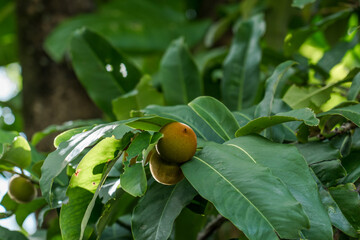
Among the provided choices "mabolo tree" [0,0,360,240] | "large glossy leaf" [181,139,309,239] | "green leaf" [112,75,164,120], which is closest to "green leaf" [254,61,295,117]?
"mabolo tree" [0,0,360,240]

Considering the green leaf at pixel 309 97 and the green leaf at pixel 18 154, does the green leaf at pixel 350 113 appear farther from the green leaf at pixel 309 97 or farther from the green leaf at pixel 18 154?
the green leaf at pixel 18 154

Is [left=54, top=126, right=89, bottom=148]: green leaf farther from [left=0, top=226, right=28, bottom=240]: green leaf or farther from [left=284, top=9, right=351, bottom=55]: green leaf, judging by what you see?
[left=284, top=9, right=351, bottom=55]: green leaf

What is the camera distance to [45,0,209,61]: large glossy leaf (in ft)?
5.67

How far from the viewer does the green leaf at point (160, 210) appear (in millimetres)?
529

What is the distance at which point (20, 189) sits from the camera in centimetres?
70

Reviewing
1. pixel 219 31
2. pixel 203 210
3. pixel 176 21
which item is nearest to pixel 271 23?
pixel 219 31

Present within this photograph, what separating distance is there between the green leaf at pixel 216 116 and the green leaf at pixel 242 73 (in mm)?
303

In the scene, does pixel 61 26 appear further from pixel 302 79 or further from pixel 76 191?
pixel 76 191

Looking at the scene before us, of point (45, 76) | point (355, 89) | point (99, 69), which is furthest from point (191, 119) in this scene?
point (45, 76)

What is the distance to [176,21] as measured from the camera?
2076 mm

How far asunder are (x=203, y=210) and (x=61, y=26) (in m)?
1.22

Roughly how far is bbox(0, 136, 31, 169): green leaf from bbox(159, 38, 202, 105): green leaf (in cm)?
37

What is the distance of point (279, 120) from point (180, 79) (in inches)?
17.9

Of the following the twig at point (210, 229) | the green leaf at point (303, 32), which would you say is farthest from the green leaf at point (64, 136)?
the green leaf at point (303, 32)
